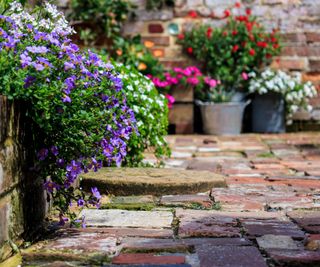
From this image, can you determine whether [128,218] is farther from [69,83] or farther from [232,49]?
[232,49]

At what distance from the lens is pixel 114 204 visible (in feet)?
10.5

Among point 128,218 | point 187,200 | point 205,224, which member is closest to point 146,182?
point 187,200

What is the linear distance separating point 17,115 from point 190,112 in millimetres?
5342

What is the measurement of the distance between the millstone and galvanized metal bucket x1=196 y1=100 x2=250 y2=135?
3877mm

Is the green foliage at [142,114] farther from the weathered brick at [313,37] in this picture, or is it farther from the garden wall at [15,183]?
the weathered brick at [313,37]

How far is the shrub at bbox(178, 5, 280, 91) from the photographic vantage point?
782 cm

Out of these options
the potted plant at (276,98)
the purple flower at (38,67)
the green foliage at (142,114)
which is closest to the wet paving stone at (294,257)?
the purple flower at (38,67)

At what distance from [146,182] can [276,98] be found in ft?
15.2

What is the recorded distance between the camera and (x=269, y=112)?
7.82 meters

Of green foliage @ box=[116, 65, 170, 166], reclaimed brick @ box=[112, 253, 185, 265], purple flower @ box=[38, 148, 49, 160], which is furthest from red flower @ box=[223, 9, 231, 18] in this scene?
reclaimed brick @ box=[112, 253, 185, 265]

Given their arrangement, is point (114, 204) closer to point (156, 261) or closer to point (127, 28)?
point (156, 261)

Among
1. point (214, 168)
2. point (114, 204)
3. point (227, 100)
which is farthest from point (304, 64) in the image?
point (114, 204)

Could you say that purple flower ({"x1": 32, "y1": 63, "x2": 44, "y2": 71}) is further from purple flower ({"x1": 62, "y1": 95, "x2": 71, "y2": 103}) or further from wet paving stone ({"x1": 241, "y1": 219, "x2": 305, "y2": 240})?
wet paving stone ({"x1": 241, "y1": 219, "x2": 305, "y2": 240})

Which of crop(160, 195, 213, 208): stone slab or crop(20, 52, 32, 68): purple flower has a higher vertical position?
crop(20, 52, 32, 68): purple flower
